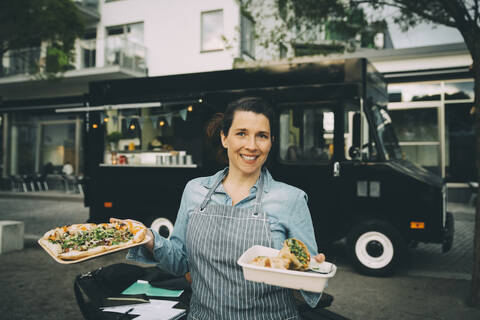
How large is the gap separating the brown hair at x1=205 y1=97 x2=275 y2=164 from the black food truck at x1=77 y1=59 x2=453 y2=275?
3.83m

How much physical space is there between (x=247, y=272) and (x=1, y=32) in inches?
379

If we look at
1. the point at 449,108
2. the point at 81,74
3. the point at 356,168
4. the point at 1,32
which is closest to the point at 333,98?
the point at 356,168

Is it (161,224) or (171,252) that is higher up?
(171,252)

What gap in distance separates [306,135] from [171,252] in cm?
453

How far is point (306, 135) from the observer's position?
626 centimetres

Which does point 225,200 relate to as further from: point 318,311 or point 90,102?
point 90,102

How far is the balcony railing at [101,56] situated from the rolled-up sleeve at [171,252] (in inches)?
622

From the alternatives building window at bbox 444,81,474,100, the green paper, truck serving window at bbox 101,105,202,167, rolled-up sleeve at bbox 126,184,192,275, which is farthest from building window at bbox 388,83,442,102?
rolled-up sleeve at bbox 126,184,192,275

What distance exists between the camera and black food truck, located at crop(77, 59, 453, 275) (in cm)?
577

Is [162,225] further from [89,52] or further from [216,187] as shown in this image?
[89,52]

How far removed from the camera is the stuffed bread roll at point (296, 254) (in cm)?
155

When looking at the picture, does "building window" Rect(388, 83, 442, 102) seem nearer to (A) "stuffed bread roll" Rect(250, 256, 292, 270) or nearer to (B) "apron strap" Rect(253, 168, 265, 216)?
(B) "apron strap" Rect(253, 168, 265, 216)

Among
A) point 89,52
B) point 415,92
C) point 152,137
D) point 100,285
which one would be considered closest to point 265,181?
point 100,285

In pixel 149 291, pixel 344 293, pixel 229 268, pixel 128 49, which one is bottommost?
pixel 344 293
